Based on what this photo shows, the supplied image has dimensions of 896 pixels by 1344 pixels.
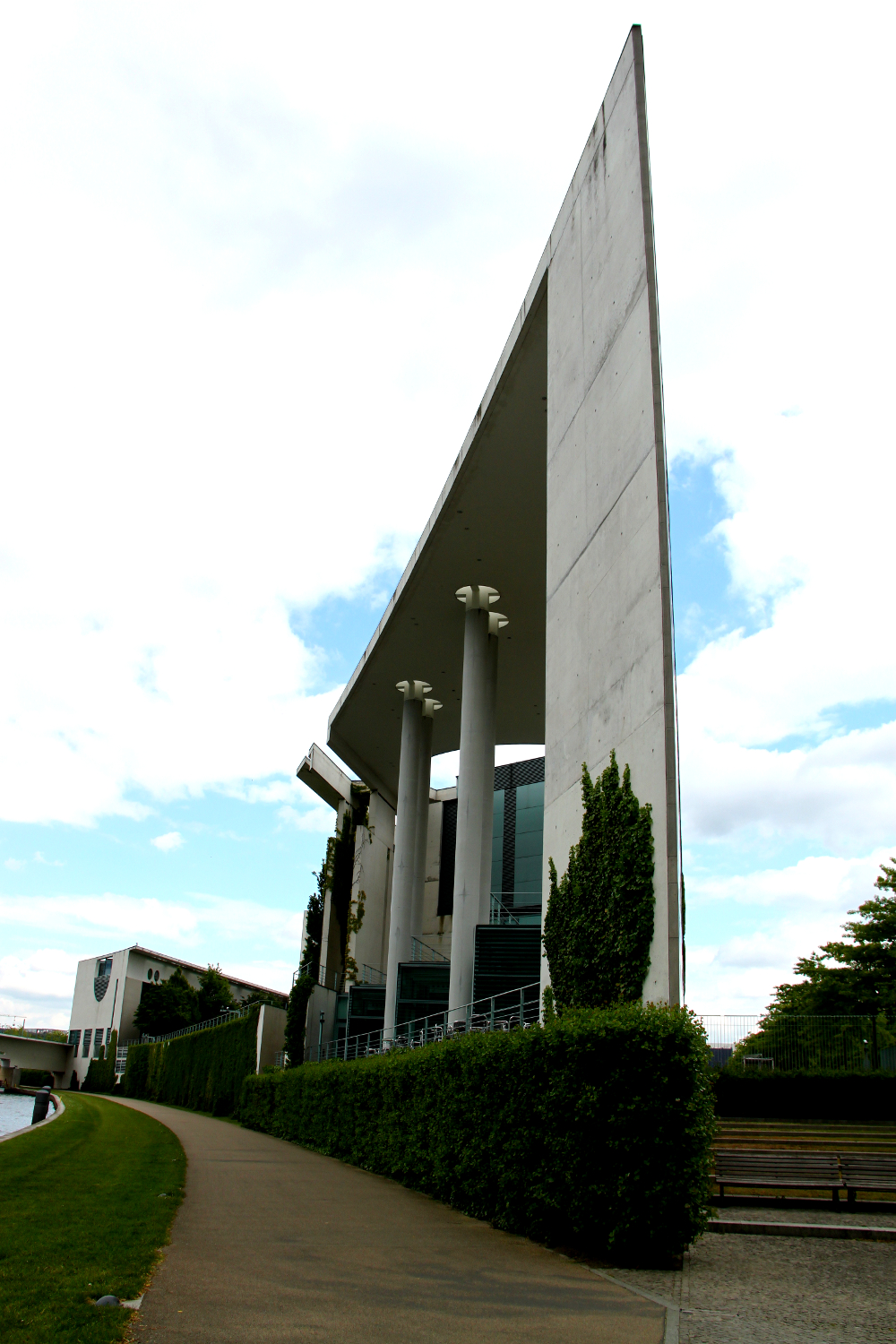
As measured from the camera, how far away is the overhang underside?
66.9ft

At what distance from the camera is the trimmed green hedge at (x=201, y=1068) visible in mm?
33406

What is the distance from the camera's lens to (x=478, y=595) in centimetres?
2572

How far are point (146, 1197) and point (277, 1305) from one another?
5.31 m

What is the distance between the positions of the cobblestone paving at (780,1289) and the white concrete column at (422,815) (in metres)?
21.5

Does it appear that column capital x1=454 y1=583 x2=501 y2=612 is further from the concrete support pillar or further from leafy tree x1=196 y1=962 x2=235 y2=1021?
leafy tree x1=196 y1=962 x2=235 y2=1021

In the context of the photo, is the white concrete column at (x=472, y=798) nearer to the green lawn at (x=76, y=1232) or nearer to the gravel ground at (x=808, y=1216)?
the green lawn at (x=76, y=1232)

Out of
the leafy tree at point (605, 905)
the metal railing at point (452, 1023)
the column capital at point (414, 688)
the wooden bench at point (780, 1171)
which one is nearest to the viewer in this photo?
the wooden bench at point (780, 1171)

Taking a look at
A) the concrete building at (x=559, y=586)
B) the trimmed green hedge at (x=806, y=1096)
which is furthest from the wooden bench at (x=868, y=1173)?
the trimmed green hedge at (x=806, y=1096)

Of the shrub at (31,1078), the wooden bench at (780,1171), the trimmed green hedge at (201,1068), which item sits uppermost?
the wooden bench at (780,1171)

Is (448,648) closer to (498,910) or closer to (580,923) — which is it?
(498,910)

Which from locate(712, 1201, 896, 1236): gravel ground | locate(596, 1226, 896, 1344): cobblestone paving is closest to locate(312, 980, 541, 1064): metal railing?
locate(712, 1201, 896, 1236): gravel ground

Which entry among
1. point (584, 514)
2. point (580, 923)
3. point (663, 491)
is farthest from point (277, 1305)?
point (584, 514)

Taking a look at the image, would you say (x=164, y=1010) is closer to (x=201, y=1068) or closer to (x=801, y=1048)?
(x=201, y=1068)

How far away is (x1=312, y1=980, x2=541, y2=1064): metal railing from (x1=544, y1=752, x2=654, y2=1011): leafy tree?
6.70 feet
